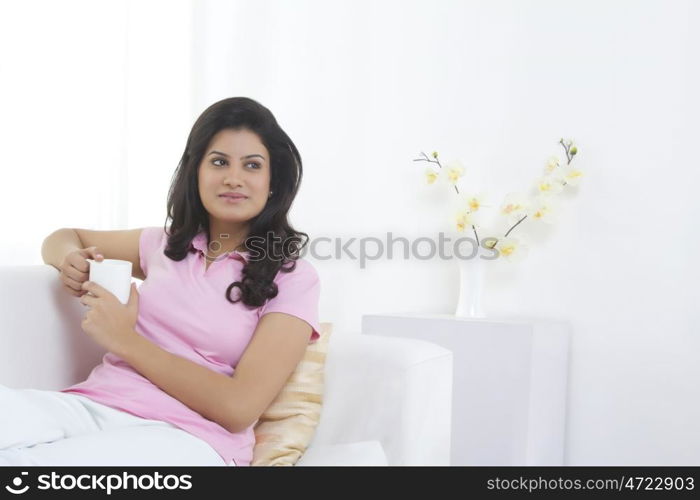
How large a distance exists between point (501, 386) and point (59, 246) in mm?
1345

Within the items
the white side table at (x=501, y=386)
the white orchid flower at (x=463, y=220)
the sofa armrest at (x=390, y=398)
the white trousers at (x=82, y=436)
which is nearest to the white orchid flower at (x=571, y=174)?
the white orchid flower at (x=463, y=220)

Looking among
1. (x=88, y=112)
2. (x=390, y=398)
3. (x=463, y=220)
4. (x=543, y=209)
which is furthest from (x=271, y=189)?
(x=88, y=112)

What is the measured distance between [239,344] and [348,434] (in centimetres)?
27

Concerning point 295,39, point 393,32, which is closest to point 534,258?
point 393,32

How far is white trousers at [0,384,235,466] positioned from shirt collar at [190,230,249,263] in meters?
0.39

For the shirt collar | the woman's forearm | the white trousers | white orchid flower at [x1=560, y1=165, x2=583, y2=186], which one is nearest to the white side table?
white orchid flower at [x1=560, y1=165, x2=583, y2=186]

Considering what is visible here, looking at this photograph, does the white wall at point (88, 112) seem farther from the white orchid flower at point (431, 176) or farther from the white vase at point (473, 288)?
the white vase at point (473, 288)

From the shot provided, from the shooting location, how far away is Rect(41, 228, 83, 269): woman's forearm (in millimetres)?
1794

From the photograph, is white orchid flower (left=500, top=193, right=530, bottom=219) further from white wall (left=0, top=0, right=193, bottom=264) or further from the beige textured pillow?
white wall (left=0, top=0, right=193, bottom=264)

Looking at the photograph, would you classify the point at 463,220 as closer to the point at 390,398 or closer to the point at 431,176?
the point at 431,176

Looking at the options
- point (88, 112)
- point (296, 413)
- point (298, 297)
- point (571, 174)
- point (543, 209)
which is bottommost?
point (296, 413)

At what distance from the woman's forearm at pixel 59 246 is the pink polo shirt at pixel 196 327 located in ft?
0.71

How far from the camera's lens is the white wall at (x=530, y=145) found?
2.56 metres

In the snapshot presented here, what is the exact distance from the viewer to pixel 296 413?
1.64 meters
